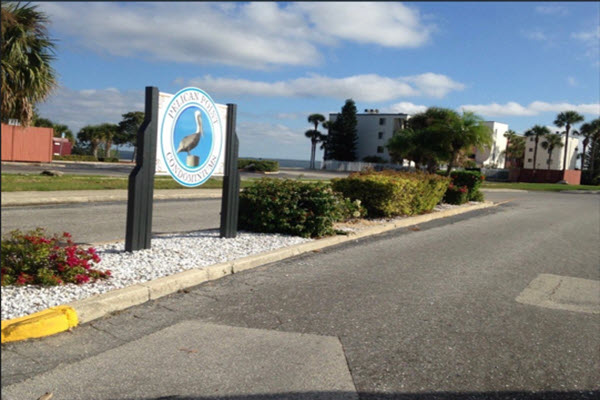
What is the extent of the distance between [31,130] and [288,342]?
127ft

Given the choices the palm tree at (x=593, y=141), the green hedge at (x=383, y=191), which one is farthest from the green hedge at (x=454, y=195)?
the palm tree at (x=593, y=141)

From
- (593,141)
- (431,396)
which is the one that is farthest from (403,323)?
(593,141)

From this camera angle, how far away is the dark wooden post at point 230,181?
8820 mm

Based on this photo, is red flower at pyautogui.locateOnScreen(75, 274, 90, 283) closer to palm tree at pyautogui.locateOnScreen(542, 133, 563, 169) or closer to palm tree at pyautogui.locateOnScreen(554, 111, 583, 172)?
palm tree at pyautogui.locateOnScreen(554, 111, 583, 172)

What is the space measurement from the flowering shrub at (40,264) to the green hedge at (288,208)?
170 inches

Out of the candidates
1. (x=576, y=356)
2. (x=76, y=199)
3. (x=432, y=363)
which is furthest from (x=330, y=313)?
(x=76, y=199)

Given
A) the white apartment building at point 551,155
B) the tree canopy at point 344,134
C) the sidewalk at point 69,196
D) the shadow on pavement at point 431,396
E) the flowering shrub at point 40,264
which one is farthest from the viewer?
the white apartment building at point 551,155

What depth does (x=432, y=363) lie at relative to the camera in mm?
4312

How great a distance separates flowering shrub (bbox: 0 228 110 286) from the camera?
527 cm

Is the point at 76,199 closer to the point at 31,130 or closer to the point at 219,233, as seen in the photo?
the point at 219,233

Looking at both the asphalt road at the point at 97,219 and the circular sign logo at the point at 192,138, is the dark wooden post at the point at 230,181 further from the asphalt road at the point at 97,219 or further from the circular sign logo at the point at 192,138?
the asphalt road at the point at 97,219

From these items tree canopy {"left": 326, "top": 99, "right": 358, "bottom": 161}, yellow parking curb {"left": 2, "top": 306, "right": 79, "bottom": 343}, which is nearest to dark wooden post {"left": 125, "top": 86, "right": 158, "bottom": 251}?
yellow parking curb {"left": 2, "top": 306, "right": 79, "bottom": 343}

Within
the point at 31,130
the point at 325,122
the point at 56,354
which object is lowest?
the point at 56,354

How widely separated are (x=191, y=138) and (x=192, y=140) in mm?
34
